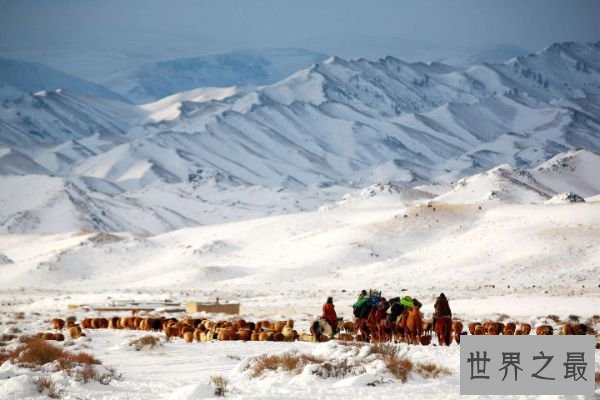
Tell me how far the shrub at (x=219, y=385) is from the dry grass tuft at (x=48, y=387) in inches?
89.3

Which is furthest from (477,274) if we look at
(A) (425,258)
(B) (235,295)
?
(B) (235,295)

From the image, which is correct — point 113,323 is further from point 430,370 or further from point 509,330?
point 430,370

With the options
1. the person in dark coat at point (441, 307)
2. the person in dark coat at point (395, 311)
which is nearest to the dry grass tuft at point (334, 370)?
the person in dark coat at point (441, 307)

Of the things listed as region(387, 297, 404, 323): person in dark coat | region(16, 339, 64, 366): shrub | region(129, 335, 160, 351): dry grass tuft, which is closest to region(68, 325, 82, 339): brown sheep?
region(129, 335, 160, 351): dry grass tuft

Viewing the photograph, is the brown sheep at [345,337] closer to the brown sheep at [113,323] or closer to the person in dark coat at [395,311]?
the person in dark coat at [395,311]

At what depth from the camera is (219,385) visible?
631 inches

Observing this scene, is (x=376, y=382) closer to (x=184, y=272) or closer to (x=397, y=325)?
(x=397, y=325)

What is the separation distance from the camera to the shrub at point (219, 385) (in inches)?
619

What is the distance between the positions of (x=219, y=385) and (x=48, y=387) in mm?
2609

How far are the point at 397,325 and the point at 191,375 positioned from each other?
18.9 ft

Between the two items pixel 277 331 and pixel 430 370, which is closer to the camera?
pixel 430 370

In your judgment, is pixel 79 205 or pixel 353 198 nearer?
pixel 79 205

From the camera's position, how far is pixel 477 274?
207 feet

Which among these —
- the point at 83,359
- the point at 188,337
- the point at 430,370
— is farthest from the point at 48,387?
the point at 188,337
